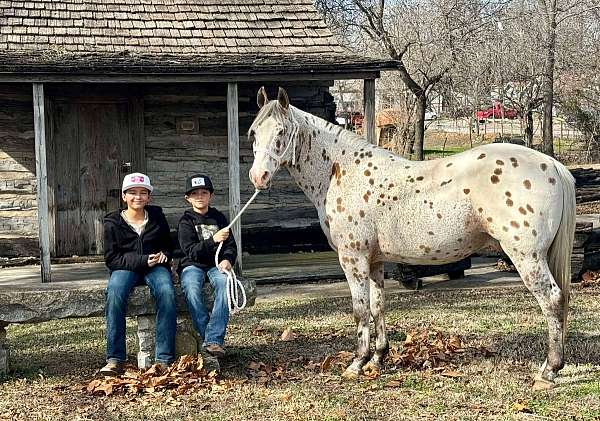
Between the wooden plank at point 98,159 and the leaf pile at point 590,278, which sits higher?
the wooden plank at point 98,159

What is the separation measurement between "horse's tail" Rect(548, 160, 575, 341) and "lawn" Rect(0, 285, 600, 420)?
0.74m

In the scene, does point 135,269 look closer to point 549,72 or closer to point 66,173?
point 66,173

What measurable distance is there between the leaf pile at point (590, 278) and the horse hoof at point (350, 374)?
18.2ft

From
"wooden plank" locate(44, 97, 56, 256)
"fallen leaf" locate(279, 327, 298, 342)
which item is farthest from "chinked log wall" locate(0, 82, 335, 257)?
"fallen leaf" locate(279, 327, 298, 342)

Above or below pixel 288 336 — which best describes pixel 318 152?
above

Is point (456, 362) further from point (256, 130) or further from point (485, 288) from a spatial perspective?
point (485, 288)

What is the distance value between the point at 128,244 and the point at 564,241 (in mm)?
3285

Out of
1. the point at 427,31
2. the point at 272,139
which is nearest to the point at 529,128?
the point at 427,31

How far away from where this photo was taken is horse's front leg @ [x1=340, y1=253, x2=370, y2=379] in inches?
245

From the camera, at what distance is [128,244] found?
21.1 feet

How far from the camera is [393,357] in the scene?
6.69 metres

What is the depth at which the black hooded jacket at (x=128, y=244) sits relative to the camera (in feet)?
20.8

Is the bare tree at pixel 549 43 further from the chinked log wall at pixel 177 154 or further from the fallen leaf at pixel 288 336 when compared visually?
the fallen leaf at pixel 288 336

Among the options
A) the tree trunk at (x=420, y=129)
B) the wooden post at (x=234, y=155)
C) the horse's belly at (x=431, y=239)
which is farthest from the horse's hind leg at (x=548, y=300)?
the tree trunk at (x=420, y=129)
